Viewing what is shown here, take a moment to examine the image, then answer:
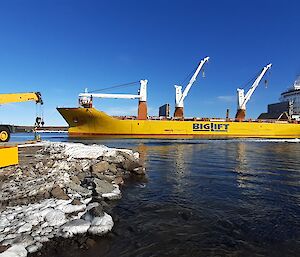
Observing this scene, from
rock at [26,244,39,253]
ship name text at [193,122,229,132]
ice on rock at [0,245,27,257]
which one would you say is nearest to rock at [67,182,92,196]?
rock at [26,244,39,253]

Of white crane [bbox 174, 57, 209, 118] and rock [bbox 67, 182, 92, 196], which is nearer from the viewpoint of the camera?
rock [bbox 67, 182, 92, 196]

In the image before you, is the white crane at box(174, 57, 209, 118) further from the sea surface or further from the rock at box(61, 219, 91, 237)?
the rock at box(61, 219, 91, 237)

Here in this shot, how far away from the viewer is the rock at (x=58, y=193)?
775cm

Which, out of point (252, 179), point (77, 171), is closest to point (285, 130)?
point (252, 179)

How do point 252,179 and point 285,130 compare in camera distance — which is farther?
point 285,130

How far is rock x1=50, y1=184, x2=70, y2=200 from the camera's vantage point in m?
7.75

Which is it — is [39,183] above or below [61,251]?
above

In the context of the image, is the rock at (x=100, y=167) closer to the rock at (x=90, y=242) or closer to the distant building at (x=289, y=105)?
the rock at (x=90, y=242)

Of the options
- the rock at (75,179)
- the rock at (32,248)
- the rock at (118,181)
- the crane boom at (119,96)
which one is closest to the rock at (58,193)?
the rock at (75,179)

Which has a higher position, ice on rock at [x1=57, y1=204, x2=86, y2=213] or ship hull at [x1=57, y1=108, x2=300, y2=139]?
ship hull at [x1=57, y1=108, x2=300, y2=139]

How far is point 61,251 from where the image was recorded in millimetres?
5227

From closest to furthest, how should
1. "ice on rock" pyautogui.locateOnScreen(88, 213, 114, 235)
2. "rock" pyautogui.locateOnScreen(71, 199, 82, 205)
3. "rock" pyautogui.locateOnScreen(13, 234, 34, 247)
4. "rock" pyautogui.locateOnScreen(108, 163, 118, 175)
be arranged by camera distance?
1. "rock" pyautogui.locateOnScreen(13, 234, 34, 247)
2. "ice on rock" pyautogui.locateOnScreen(88, 213, 114, 235)
3. "rock" pyautogui.locateOnScreen(71, 199, 82, 205)
4. "rock" pyautogui.locateOnScreen(108, 163, 118, 175)

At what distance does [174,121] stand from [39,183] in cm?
5139

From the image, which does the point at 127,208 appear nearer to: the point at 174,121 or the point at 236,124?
the point at 174,121
